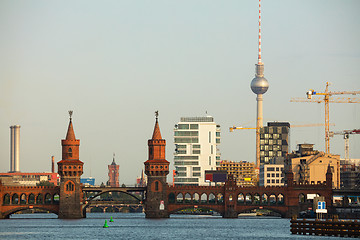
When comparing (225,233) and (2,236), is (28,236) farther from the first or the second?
(225,233)

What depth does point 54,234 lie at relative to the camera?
188 m

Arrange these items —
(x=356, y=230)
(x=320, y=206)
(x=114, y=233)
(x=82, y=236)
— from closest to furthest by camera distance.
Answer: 1. (x=356, y=230)
2. (x=320, y=206)
3. (x=82, y=236)
4. (x=114, y=233)

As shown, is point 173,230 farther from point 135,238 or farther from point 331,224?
point 331,224

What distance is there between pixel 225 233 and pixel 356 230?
44016mm

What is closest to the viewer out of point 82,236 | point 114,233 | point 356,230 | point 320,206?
point 356,230

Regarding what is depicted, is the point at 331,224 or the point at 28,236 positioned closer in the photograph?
the point at 331,224

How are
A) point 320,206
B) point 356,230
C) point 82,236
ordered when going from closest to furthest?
point 356,230
point 320,206
point 82,236

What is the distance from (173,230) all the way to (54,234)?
86.7 ft

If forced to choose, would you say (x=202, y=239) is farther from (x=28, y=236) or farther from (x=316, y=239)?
(x=28, y=236)

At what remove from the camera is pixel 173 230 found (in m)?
200

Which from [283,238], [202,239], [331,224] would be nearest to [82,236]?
[202,239]

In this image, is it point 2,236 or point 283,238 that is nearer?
point 283,238

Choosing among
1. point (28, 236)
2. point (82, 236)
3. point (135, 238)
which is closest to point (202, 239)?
point (135, 238)

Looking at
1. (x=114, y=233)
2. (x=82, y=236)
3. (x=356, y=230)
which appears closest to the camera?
(x=356, y=230)
